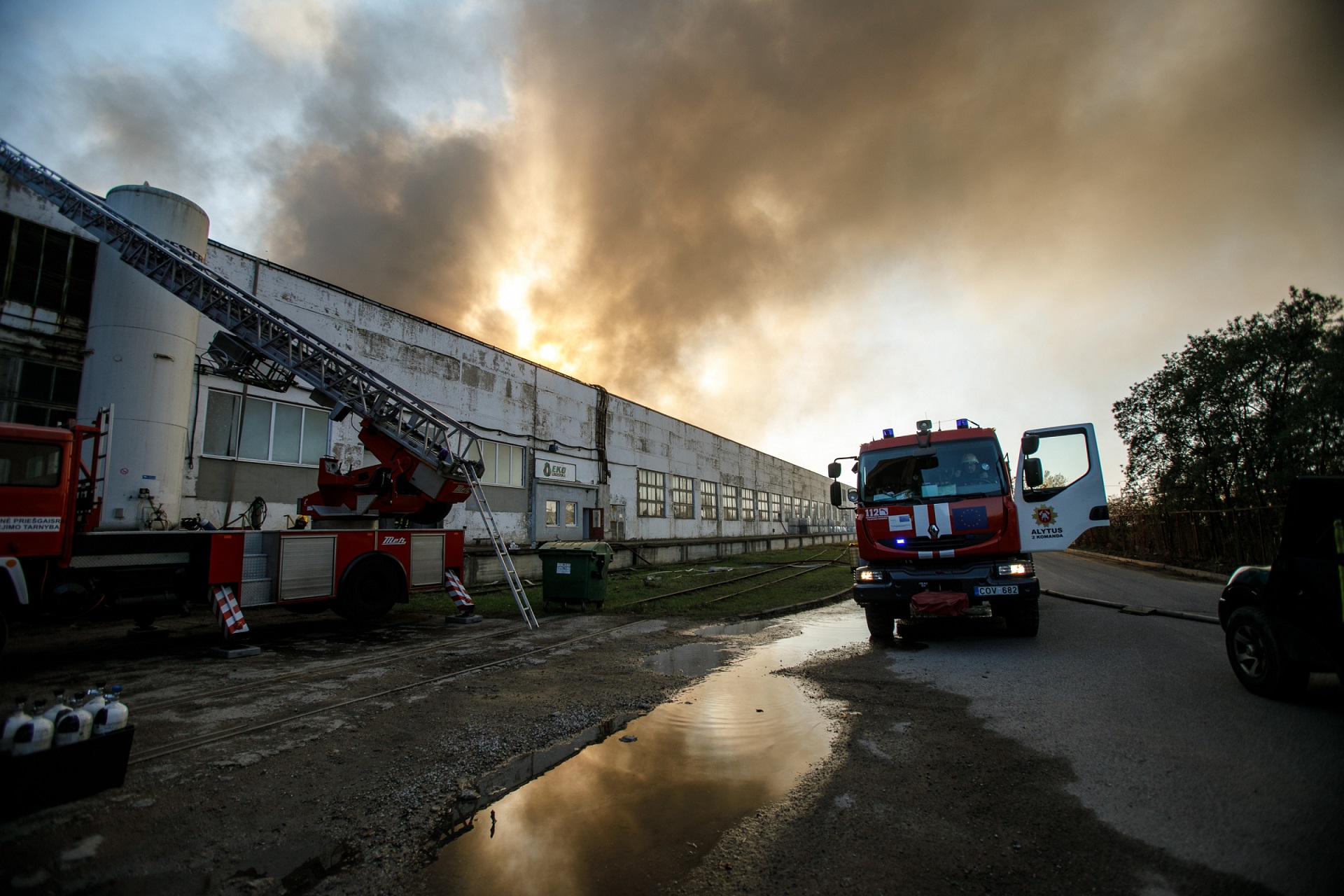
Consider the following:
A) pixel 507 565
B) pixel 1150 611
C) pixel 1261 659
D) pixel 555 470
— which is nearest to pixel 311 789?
pixel 507 565

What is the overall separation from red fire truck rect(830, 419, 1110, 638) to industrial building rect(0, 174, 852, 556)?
35.9 ft

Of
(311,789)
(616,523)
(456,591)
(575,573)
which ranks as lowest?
(311,789)

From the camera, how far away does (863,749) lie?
4.09 metres

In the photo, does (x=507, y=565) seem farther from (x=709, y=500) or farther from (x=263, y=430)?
(x=709, y=500)

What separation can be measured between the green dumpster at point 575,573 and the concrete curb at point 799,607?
299cm

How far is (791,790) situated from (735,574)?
16.2 metres

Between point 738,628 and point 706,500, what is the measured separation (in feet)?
90.4

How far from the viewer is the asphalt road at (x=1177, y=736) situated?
276 centimetres

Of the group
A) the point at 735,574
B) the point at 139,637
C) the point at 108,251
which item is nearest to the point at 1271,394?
the point at 735,574

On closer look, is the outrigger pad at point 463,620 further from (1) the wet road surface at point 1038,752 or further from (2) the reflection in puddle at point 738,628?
(1) the wet road surface at point 1038,752

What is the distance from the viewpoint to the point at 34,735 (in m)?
2.94

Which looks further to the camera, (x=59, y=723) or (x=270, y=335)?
(x=270, y=335)

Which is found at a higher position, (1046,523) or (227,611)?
(1046,523)

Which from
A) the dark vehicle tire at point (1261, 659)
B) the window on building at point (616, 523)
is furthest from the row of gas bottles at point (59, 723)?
the window on building at point (616, 523)
